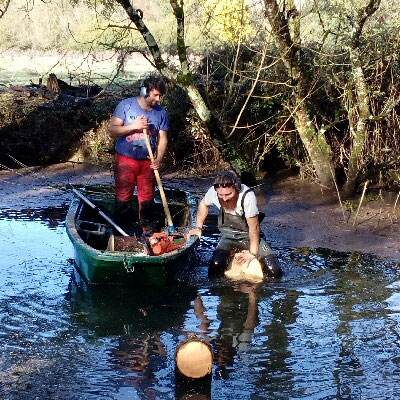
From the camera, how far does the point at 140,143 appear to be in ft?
28.0

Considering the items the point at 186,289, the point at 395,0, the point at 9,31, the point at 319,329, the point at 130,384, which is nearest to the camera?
the point at 130,384

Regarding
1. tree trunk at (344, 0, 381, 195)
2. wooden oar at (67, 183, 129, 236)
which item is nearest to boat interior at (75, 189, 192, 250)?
wooden oar at (67, 183, 129, 236)

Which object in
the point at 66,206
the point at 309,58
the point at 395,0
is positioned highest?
the point at 395,0

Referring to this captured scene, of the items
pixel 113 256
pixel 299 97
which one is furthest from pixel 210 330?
pixel 299 97

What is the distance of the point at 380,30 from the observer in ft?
38.2

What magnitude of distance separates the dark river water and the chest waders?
20 cm

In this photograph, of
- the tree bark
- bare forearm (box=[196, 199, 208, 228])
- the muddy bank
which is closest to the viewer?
bare forearm (box=[196, 199, 208, 228])

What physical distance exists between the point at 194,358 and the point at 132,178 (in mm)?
3800

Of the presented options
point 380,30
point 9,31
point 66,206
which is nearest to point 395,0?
point 380,30

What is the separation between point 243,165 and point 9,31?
46.2 ft

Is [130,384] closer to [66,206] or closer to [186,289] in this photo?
[186,289]

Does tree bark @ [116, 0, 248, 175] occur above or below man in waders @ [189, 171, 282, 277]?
above

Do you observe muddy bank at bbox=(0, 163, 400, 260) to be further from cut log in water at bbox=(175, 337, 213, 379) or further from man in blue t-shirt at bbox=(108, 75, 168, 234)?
cut log in water at bbox=(175, 337, 213, 379)

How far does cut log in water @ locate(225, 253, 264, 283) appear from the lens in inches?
317
